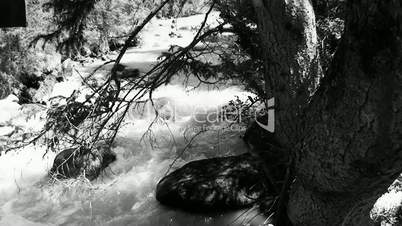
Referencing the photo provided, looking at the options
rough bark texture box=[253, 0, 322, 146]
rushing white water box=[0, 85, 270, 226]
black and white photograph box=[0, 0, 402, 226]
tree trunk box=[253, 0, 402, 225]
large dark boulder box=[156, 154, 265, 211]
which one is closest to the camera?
tree trunk box=[253, 0, 402, 225]

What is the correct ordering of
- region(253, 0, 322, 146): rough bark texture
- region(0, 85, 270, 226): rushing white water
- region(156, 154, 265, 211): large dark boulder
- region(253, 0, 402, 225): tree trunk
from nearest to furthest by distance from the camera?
region(253, 0, 402, 225): tree trunk < region(253, 0, 322, 146): rough bark texture < region(156, 154, 265, 211): large dark boulder < region(0, 85, 270, 226): rushing white water

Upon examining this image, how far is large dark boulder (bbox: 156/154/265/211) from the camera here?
5.45m

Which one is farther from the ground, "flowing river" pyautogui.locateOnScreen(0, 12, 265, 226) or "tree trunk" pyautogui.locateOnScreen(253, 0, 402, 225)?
"tree trunk" pyautogui.locateOnScreen(253, 0, 402, 225)

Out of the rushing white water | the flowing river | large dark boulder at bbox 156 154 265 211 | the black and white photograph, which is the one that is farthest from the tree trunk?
large dark boulder at bbox 156 154 265 211

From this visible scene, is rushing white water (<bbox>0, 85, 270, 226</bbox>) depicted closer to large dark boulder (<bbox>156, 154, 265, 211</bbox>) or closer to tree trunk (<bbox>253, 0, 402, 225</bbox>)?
large dark boulder (<bbox>156, 154, 265, 211</bbox>)

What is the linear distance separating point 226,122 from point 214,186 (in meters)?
2.65

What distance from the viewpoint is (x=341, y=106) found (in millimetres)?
2061

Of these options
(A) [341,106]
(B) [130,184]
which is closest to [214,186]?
(B) [130,184]

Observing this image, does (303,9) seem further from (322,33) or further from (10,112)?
(10,112)

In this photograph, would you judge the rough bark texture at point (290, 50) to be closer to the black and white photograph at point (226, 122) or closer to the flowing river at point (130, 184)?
the black and white photograph at point (226, 122)

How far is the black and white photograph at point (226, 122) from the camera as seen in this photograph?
6.45ft

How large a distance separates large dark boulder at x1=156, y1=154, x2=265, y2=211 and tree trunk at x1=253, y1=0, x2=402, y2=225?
2492 mm

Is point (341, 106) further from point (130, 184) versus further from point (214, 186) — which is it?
point (130, 184)

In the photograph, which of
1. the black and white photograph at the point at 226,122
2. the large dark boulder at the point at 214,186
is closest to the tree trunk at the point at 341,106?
the black and white photograph at the point at 226,122
